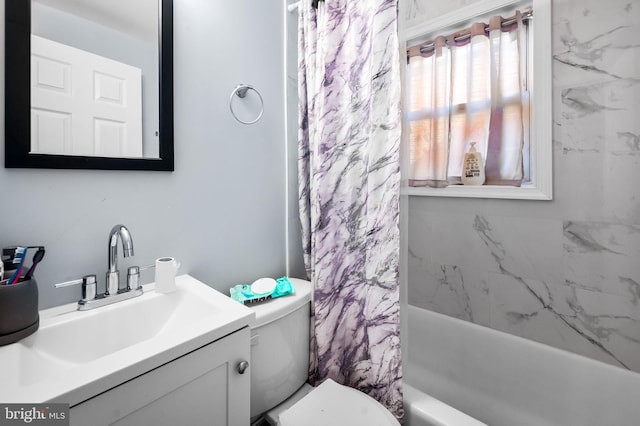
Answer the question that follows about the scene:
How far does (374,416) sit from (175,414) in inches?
24.6

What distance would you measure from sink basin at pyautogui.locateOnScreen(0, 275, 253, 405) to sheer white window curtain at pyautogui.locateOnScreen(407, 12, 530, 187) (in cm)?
119

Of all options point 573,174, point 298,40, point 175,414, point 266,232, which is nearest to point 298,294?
point 266,232

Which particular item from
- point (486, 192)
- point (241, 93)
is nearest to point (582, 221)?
point (486, 192)

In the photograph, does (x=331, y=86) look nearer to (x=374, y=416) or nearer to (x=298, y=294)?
(x=298, y=294)

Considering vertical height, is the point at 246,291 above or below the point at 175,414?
above

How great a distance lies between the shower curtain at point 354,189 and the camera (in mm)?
1056

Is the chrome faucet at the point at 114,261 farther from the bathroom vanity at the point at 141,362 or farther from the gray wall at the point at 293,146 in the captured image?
the gray wall at the point at 293,146

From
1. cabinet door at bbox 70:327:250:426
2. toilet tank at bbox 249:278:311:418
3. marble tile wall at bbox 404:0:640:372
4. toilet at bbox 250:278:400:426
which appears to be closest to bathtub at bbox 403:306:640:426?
marble tile wall at bbox 404:0:640:372

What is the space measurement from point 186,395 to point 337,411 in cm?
56

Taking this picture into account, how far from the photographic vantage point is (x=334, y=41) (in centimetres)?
123

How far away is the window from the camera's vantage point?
4.56 feet

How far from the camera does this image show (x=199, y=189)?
3.81 feet

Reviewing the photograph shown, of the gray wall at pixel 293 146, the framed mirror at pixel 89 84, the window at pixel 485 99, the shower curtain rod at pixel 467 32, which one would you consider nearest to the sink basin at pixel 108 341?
the framed mirror at pixel 89 84

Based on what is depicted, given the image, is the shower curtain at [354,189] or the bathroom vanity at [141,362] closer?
the bathroom vanity at [141,362]
